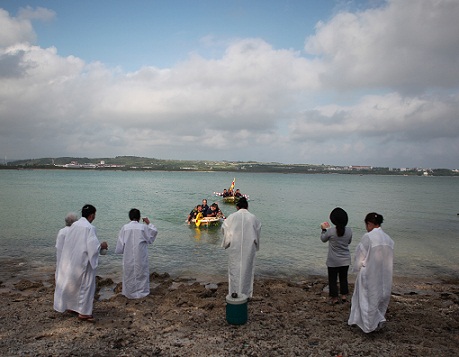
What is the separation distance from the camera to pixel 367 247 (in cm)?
636

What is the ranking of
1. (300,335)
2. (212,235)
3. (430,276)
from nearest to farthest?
(300,335) → (430,276) → (212,235)

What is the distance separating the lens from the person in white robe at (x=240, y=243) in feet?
26.0

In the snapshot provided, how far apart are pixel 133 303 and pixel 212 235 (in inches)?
508

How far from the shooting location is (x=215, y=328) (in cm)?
668

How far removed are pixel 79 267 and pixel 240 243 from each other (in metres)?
3.19

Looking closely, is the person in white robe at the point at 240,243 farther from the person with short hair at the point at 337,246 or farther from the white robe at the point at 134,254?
the white robe at the point at 134,254

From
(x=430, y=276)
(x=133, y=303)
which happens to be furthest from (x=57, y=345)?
(x=430, y=276)

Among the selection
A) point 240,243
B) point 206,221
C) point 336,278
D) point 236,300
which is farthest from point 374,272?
point 206,221

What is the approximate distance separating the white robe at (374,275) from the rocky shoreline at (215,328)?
400 mm

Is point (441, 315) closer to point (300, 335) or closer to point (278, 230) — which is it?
point (300, 335)

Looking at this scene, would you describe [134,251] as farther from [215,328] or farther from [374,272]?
[374,272]

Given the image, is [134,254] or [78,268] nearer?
[78,268]

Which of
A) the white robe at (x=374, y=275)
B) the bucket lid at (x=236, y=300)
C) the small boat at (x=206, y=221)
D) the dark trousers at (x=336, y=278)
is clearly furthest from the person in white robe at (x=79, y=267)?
the small boat at (x=206, y=221)

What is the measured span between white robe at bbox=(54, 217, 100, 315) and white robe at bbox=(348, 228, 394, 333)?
4738mm
